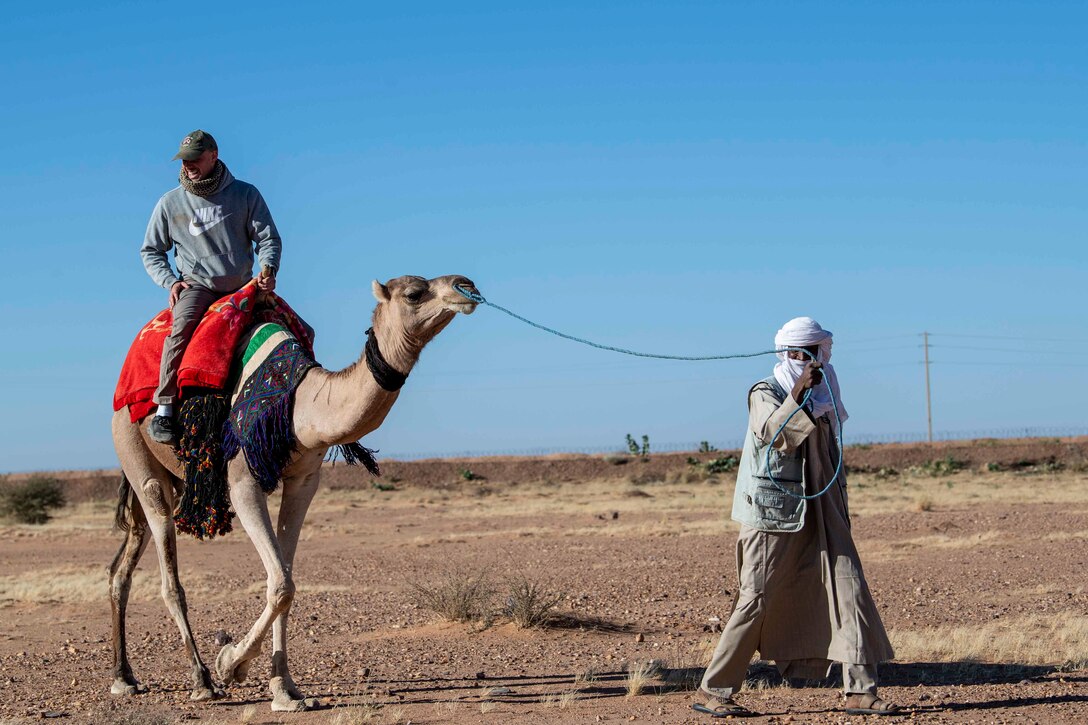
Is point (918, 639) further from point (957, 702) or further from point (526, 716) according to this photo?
point (526, 716)

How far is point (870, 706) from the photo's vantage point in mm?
7305

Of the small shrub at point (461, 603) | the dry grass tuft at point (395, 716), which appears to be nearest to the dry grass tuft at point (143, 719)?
the dry grass tuft at point (395, 716)

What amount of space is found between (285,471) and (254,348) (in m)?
0.88

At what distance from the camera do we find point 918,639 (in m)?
10.1

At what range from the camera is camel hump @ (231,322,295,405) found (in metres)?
8.56

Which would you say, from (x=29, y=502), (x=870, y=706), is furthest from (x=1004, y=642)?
(x=29, y=502)

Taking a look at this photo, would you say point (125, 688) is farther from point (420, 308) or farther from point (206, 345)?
point (420, 308)

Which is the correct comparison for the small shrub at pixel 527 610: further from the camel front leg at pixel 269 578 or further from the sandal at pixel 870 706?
the sandal at pixel 870 706

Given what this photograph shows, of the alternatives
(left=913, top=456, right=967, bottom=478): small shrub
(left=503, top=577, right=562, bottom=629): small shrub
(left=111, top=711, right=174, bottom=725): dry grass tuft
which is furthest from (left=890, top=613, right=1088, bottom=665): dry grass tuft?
(left=913, top=456, right=967, bottom=478): small shrub

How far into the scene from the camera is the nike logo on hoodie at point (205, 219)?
30.0ft

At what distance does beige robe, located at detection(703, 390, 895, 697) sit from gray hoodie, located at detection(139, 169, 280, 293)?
3.92 metres

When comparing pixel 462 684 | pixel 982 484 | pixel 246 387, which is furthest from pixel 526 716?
pixel 982 484

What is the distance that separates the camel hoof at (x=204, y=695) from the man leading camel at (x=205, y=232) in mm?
2482

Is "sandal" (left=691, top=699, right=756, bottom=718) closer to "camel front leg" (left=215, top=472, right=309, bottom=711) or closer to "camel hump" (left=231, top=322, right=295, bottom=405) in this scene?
"camel front leg" (left=215, top=472, right=309, bottom=711)
